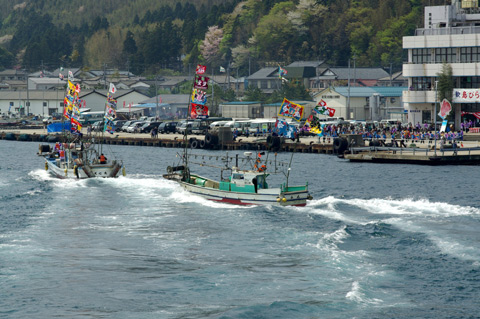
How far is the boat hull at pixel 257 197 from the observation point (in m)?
57.7

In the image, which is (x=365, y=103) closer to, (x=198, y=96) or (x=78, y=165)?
(x=78, y=165)

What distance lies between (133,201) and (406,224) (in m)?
22.5

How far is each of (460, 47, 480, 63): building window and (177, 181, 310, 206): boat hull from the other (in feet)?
201

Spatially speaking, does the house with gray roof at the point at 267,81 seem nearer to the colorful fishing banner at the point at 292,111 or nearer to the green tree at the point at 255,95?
the green tree at the point at 255,95

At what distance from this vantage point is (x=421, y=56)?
116m

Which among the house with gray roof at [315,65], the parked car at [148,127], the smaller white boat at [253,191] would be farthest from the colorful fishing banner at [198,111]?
the house with gray roof at [315,65]

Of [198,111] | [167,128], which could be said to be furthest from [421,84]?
[198,111]

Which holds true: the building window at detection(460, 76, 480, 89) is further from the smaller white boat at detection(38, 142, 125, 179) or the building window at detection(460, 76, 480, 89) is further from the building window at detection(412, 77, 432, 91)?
the smaller white boat at detection(38, 142, 125, 179)

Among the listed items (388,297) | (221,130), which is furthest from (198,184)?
(221,130)

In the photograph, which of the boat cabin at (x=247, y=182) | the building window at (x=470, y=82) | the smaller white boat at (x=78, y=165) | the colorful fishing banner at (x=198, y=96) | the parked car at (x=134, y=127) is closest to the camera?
the boat cabin at (x=247, y=182)

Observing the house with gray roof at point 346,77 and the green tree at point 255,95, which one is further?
the house with gray roof at point 346,77

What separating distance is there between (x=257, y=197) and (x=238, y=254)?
44.4 ft

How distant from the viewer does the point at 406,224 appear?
5191cm

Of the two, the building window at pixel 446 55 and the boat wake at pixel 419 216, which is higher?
the building window at pixel 446 55
